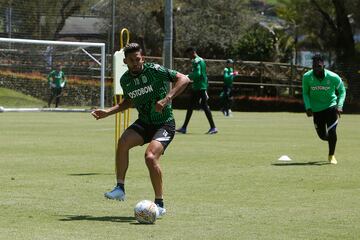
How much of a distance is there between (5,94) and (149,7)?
23.0 meters

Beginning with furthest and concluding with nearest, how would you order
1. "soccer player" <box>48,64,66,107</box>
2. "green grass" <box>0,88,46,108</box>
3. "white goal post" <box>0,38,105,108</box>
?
1. "soccer player" <box>48,64,66,107</box>
2. "green grass" <box>0,88,46,108</box>
3. "white goal post" <box>0,38,105,108</box>

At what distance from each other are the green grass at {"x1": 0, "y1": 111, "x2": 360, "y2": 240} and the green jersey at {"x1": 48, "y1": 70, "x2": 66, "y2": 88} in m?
12.9

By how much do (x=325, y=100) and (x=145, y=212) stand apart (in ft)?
25.9

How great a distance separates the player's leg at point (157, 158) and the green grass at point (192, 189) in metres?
0.26

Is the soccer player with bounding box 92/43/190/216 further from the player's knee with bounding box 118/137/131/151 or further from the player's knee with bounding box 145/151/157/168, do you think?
the player's knee with bounding box 145/151/157/168

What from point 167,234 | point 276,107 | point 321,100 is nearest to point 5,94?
point 276,107

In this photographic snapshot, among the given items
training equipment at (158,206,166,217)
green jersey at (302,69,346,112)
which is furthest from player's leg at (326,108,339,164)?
training equipment at (158,206,166,217)

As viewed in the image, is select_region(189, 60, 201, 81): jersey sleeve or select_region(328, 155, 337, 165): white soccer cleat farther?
select_region(189, 60, 201, 81): jersey sleeve

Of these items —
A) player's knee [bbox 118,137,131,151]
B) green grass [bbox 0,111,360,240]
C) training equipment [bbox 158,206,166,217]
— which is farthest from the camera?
player's knee [bbox 118,137,131,151]

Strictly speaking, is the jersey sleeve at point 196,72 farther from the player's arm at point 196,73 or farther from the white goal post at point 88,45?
the white goal post at point 88,45

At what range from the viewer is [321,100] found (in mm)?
16797

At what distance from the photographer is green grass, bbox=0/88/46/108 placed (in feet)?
115

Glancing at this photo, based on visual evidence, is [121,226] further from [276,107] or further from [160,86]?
[276,107]

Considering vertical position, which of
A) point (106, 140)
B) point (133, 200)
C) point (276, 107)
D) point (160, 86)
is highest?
point (160, 86)
